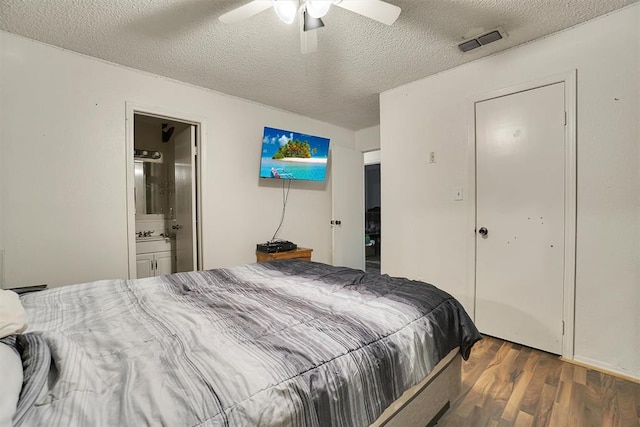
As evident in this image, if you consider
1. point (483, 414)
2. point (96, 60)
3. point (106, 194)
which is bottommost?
point (483, 414)

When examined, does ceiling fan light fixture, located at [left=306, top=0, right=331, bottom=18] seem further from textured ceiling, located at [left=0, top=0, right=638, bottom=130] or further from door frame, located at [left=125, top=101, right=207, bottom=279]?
door frame, located at [left=125, top=101, right=207, bottom=279]

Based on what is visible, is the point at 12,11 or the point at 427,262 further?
the point at 427,262

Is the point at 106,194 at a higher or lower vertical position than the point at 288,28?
lower

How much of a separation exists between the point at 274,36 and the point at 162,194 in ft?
9.40

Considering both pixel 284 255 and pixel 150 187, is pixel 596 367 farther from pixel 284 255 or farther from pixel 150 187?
pixel 150 187

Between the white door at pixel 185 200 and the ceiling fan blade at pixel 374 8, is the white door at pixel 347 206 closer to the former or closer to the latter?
the white door at pixel 185 200

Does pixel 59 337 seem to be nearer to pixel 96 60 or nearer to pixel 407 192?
pixel 96 60

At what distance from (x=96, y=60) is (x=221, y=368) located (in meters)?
2.87

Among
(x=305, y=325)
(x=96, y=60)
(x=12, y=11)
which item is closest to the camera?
(x=305, y=325)

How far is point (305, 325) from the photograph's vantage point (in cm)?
110

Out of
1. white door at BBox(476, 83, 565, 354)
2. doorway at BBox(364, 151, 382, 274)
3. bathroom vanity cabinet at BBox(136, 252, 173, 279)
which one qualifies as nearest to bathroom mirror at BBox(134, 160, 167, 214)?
bathroom vanity cabinet at BBox(136, 252, 173, 279)

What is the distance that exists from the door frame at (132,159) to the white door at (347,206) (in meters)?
1.74

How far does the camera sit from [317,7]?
59.7 inches

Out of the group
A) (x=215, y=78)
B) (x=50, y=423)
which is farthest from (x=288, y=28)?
(x=50, y=423)
